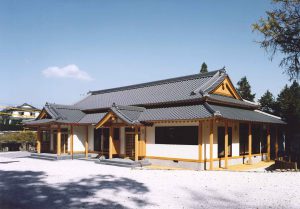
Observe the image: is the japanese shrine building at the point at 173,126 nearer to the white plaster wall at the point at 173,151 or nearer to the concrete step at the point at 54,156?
the white plaster wall at the point at 173,151

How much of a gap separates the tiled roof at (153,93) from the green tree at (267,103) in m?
13.4

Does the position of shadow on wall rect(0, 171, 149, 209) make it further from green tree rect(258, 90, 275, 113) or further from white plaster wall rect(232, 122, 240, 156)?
green tree rect(258, 90, 275, 113)

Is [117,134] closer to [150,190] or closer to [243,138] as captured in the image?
[243,138]

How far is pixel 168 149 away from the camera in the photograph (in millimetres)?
19469

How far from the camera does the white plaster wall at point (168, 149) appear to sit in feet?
59.7

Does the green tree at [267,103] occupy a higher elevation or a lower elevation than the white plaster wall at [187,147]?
higher

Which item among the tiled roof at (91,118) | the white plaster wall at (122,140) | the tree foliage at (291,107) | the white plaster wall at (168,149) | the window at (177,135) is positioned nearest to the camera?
the white plaster wall at (168,149)

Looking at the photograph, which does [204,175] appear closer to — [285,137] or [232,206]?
[232,206]

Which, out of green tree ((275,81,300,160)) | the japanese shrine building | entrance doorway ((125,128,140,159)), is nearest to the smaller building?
the japanese shrine building

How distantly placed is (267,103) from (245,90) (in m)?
8.66

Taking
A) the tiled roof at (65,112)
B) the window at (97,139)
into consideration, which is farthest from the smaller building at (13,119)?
Result: the window at (97,139)

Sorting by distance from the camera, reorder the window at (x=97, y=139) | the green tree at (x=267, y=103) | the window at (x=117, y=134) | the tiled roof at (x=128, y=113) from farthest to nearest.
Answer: the green tree at (x=267, y=103), the window at (x=97, y=139), the window at (x=117, y=134), the tiled roof at (x=128, y=113)

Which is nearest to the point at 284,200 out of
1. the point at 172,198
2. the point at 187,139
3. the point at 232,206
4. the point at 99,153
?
the point at 232,206

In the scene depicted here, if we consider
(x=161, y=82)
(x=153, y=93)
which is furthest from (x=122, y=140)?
(x=161, y=82)
